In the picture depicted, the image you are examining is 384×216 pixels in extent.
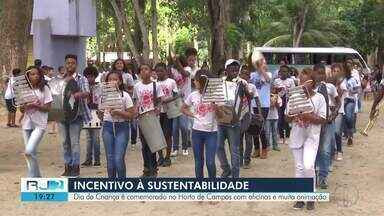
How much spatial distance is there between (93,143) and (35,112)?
7.19 ft

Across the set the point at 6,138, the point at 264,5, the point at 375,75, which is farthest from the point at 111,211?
the point at 375,75

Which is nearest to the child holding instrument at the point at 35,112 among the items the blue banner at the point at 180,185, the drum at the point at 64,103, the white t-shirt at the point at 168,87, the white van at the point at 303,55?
the drum at the point at 64,103

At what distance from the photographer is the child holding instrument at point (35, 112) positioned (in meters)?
8.12

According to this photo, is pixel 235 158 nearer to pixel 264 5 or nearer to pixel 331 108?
pixel 331 108

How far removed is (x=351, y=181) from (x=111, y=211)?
3.58 metres

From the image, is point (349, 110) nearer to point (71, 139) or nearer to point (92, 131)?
point (92, 131)

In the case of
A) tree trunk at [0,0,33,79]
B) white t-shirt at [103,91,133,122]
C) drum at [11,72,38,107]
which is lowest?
white t-shirt at [103,91,133,122]

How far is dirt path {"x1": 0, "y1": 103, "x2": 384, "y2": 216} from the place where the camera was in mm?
7320

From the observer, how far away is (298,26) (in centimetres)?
3759

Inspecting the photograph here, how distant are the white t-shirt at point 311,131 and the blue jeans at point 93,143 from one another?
12.7 feet

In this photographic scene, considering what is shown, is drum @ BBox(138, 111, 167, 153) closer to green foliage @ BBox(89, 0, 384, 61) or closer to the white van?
green foliage @ BBox(89, 0, 384, 61)

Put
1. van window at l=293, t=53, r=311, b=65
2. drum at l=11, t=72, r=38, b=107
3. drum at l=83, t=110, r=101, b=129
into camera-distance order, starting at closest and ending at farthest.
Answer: drum at l=11, t=72, r=38, b=107, drum at l=83, t=110, r=101, b=129, van window at l=293, t=53, r=311, b=65

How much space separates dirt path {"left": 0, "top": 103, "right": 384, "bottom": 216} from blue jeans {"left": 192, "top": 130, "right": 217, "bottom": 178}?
43 cm

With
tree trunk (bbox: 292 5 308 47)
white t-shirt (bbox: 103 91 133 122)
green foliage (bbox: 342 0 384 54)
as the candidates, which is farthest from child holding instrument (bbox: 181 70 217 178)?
tree trunk (bbox: 292 5 308 47)
